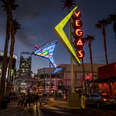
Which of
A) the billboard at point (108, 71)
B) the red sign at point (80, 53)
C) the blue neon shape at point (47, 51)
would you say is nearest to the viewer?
the red sign at point (80, 53)

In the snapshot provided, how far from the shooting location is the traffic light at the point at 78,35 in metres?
19.7

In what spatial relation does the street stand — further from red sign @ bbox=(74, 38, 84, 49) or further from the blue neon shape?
the blue neon shape

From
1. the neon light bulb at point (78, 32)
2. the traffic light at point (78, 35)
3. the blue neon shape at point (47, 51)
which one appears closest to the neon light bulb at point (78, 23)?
the traffic light at point (78, 35)

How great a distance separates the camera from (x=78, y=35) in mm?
20203

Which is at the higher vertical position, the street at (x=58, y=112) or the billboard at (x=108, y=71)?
the billboard at (x=108, y=71)

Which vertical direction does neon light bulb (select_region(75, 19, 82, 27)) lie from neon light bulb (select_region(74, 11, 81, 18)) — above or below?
below

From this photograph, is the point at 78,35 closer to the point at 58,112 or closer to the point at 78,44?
the point at 78,44

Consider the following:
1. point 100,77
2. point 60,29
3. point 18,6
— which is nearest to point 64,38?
point 60,29

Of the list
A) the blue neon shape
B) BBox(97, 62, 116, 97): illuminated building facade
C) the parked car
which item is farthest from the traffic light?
the blue neon shape

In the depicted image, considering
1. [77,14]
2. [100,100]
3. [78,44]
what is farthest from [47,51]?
[100,100]

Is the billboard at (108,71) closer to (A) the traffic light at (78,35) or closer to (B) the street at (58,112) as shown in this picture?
(A) the traffic light at (78,35)

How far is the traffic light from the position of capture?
19.7 metres

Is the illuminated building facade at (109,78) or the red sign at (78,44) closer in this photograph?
the red sign at (78,44)

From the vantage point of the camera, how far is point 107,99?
1502cm
